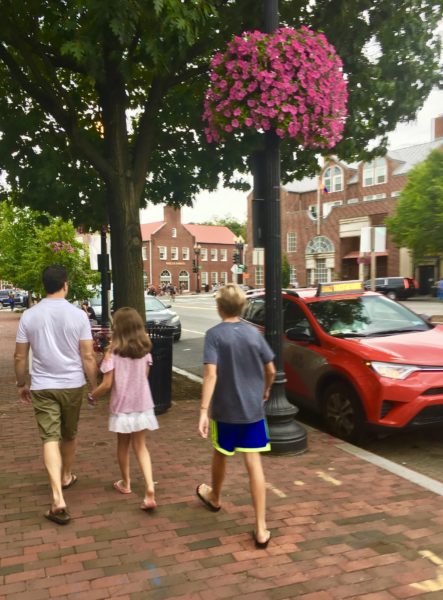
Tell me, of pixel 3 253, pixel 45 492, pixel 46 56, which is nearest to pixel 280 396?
pixel 45 492

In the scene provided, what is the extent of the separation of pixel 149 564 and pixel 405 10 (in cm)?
772

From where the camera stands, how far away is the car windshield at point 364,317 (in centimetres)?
620

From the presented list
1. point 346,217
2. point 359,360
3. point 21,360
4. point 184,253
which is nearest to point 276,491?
point 359,360

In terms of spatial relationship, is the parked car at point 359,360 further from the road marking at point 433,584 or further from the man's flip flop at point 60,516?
the man's flip flop at point 60,516

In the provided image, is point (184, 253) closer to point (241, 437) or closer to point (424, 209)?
point (424, 209)

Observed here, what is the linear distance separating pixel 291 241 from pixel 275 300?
53.5 meters

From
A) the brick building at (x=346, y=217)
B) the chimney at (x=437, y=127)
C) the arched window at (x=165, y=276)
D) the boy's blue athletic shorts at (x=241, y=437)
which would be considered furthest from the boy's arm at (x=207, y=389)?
the arched window at (x=165, y=276)

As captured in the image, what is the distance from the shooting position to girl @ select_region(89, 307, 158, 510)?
3928mm

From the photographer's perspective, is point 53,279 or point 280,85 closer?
point 53,279

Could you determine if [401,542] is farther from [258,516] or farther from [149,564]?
[149,564]

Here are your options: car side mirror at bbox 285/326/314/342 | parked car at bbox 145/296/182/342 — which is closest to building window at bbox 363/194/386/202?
parked car at bbox 145/296/182/342

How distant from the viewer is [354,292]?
23.4ft

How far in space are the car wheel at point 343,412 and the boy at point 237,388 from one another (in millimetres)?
2165

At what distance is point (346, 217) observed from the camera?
167 ft
